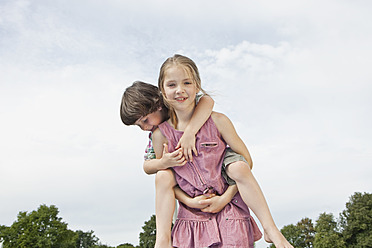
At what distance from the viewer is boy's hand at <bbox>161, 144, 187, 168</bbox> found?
171 inches

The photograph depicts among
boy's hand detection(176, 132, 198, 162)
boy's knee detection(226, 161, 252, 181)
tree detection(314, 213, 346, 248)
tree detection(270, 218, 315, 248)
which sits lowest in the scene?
boy's knee detection(226, 161, 252, 181)

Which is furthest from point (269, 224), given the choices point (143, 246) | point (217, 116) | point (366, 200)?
point (143, 246)

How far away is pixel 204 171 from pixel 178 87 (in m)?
0.99

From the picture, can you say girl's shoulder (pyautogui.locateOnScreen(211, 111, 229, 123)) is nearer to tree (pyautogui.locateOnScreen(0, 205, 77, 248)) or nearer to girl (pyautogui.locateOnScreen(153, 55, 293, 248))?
girl (pyautogui.locateOnScreen(153, 55, 293, 248))

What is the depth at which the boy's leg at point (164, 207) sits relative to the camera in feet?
13.9

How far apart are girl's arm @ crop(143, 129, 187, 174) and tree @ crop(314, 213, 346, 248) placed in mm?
35312

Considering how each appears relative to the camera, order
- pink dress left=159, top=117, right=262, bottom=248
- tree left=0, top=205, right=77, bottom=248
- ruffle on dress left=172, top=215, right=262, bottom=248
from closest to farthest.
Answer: ruffle on dress left=172, top=215, right=262, bottom=248, pink dress left=159, top=117, right=262, bottom=248, tree left=0, top=205, right=77, bottom=248

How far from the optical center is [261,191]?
13.9 ft

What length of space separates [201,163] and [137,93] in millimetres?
1115

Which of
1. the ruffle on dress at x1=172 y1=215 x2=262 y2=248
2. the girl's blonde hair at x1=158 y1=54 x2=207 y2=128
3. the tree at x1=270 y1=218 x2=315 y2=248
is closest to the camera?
the ruffle on dress at x1=172 y1=215 x2=262 y2=248

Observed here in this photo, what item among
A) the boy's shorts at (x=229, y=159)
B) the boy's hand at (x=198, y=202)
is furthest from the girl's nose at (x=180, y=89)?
the boy's hand at (x=198, y=202)

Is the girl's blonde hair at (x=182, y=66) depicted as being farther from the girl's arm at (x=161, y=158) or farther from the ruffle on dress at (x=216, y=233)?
the ruffle on dress at (x=216, y=233)

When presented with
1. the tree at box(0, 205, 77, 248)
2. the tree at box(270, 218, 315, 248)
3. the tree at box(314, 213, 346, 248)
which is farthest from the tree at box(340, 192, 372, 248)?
the tree at box(0, 205, 77, 248)

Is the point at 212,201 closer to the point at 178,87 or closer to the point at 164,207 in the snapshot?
the point at 164,207
